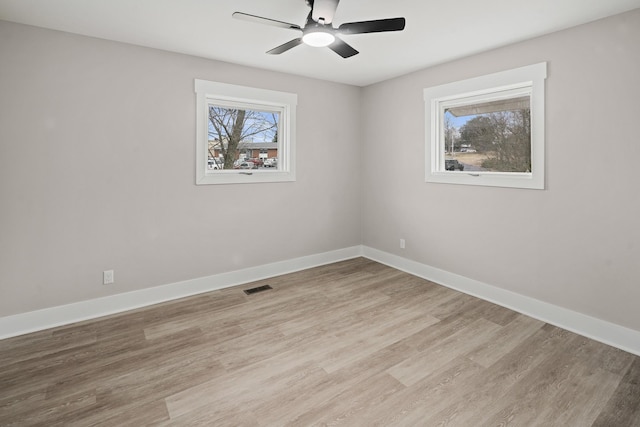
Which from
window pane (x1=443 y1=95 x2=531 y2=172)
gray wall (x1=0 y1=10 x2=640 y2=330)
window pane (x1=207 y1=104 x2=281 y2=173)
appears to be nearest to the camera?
gray wall (x1=0 y1=10 x2=640 y2=330)

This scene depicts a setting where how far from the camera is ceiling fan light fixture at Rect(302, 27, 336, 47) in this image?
7.57 feet

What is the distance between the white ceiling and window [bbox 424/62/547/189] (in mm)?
384

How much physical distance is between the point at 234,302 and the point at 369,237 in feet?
7.60

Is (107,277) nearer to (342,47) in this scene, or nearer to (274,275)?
(274,275)

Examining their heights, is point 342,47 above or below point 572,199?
above

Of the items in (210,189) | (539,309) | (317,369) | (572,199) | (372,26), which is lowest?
(317,369)

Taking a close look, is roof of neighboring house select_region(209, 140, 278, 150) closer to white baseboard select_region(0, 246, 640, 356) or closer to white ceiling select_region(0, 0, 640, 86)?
white ceiling select_region(0, 0, 640, 86)

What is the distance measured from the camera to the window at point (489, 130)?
120 inches

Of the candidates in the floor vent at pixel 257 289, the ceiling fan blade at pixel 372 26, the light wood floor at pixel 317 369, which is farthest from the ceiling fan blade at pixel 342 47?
the floor vent at pixel 257 289

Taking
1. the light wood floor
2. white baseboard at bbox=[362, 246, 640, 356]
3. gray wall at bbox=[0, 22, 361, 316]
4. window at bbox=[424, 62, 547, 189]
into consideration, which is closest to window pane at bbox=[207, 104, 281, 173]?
gray wall at bbox=[0, 22, 361, 316]

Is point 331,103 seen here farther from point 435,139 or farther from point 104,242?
point 104,242

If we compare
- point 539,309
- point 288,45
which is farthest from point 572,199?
point 288,45

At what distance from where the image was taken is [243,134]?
13.4 ft

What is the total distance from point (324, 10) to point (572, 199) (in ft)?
8.25
